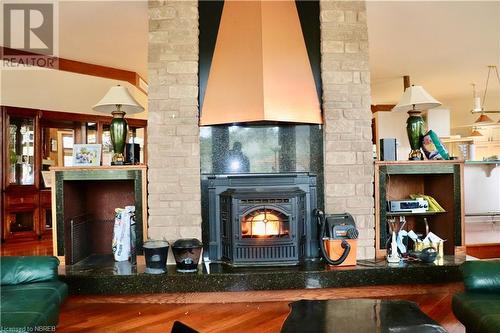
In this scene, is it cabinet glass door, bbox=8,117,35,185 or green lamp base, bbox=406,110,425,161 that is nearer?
green lamp base, bbox=406,110,425,161

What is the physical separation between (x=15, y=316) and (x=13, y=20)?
3845mm

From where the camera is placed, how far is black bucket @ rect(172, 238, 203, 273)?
3.19 m

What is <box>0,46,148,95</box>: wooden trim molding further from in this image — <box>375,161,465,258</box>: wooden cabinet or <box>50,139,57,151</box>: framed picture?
<box>375,161,465,258</box>: wooden cabinet

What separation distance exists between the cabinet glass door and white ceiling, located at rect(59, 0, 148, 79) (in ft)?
4.00

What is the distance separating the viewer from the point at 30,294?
2.11m

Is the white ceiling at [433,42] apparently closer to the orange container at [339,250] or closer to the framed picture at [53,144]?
the orange container at [339,250]

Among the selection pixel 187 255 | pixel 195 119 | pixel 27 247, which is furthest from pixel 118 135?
pixel 27 247

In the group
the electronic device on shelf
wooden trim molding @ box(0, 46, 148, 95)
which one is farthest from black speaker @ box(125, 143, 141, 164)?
wooden trim molding @ box(0, 46, 148, 95)

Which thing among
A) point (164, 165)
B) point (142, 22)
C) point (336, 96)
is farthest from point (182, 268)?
point (142, 22)

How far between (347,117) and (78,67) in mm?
4556

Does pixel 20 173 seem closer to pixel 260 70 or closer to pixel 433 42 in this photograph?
pixel 260 70

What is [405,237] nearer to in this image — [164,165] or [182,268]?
[182,268]

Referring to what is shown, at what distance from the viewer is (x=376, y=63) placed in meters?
6.50

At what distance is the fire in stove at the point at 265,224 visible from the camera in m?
3.34
